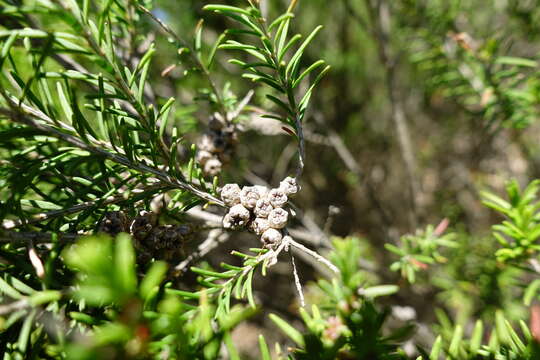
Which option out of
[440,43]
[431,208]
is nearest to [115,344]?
[440,43]

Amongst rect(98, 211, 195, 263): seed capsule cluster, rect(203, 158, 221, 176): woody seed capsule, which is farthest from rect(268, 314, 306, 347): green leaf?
rect(203, 158, 221, 176): woody seed capsule

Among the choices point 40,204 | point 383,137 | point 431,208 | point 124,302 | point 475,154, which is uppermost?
point 124,302

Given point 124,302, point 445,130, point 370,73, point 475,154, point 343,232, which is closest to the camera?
point 124,302

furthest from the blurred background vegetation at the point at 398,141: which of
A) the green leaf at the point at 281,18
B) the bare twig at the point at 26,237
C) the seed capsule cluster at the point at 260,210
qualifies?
the green leaf at the point at 281,18

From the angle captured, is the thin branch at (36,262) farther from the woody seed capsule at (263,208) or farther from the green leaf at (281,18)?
the green leaf at (281,18)

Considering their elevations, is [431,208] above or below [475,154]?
below

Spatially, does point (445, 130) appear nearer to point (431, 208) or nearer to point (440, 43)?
point (431, 208)
